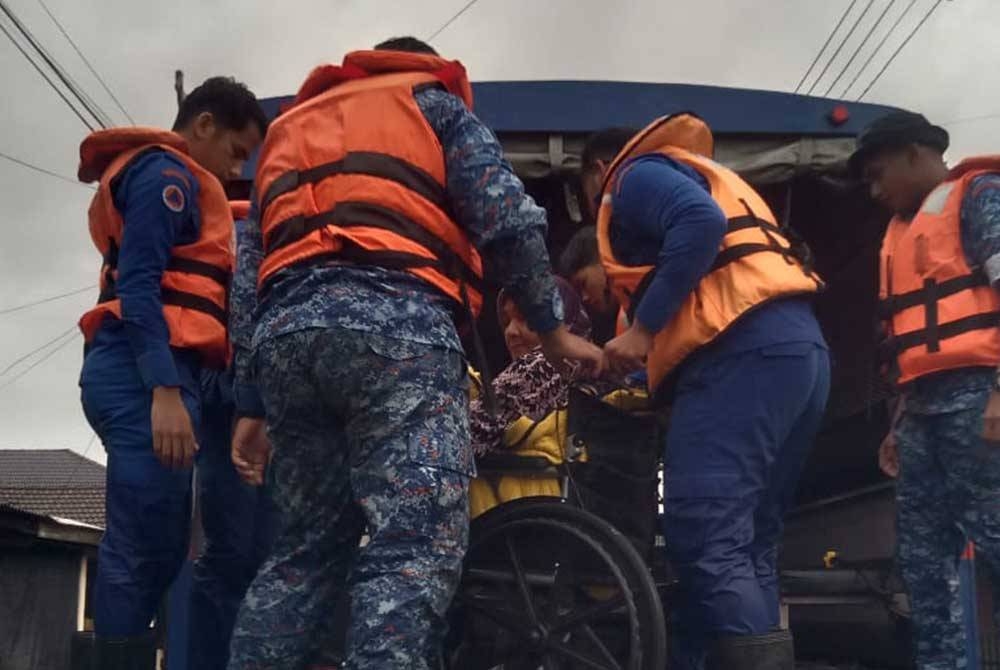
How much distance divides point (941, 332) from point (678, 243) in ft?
3.90

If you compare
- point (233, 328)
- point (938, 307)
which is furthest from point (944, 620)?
point (233, 328)

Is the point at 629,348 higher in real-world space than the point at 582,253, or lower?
lower

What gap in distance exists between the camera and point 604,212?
9.26 ft

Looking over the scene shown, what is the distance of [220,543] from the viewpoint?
9.97 ft

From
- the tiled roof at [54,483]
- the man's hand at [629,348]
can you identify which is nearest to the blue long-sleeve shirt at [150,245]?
the man's hand at [629,348]

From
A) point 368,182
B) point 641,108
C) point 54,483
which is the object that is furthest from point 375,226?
point 54,483

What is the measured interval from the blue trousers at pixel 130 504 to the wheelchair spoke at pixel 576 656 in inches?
39.6

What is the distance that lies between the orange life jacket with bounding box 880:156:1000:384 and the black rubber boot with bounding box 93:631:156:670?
93.3 inches

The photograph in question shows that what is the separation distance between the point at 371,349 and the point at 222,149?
150cm

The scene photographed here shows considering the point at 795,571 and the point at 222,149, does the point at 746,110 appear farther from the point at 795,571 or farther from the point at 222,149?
the point at 222,149

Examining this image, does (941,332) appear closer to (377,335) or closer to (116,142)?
(377,335)

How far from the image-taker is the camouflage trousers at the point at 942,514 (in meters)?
3.07

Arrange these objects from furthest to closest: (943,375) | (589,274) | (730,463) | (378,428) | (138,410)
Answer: (589,274) → (943,375) → (138,410) → (730,463) → (378,428)

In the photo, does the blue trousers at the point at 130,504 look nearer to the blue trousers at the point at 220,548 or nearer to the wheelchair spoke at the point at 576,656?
the blue trousers at the point at 220,548
